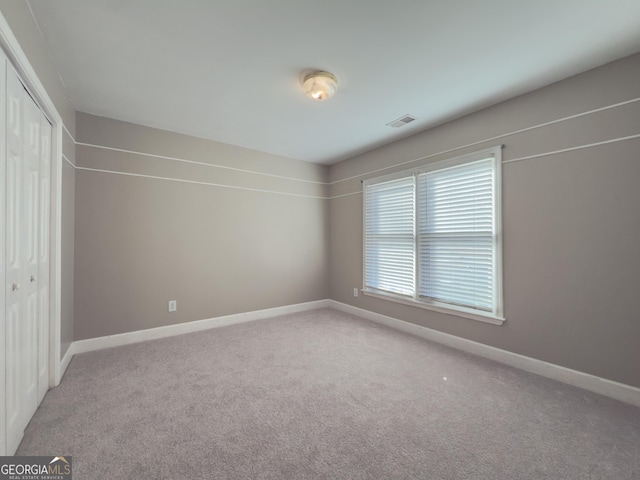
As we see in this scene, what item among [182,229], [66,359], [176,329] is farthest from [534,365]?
[66,359]

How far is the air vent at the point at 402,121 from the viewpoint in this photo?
292 cm

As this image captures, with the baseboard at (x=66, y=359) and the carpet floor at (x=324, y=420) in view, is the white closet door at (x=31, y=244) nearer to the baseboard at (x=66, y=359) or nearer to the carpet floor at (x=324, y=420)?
the carpet floor at (x=324, y=420)

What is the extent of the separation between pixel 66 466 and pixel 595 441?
302 centimetres

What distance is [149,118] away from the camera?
9.60ft

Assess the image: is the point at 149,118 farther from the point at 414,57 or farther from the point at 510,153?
the point at 510,153

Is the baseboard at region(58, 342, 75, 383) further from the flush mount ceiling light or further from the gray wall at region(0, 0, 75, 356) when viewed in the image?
the flush mount ceiling light

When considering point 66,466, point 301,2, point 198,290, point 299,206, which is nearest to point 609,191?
point 301,2

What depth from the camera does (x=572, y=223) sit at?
216cm

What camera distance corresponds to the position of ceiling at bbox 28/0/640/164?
5.14 feet

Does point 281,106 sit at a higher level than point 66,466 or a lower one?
higher

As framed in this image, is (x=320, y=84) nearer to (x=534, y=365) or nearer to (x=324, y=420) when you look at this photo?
(x=324, y=420)

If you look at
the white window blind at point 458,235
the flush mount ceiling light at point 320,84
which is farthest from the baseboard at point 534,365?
the flush mount ceiling light at point 320,84

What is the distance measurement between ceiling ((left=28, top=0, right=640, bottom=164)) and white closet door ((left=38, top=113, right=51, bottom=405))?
0.69 meters

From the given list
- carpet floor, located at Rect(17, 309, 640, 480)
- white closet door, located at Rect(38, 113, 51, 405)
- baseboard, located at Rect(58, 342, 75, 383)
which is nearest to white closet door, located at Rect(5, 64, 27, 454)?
carpet floor, located at Rect(17, 309, 640, 480)
